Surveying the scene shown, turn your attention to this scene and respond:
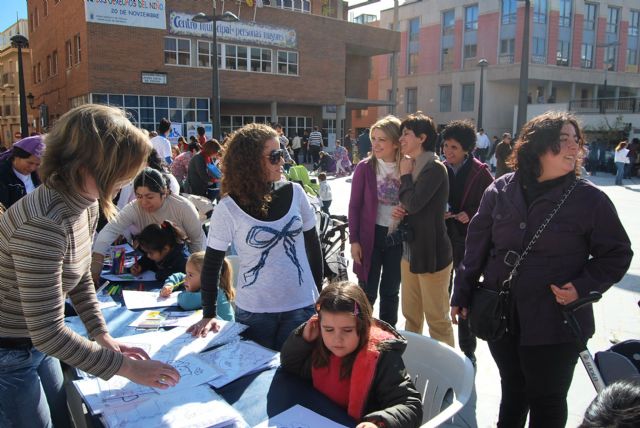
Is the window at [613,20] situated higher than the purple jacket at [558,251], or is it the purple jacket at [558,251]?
the window at [613,20]

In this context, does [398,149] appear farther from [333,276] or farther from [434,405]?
[434,405]

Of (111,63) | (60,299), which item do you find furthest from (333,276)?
(111,63)

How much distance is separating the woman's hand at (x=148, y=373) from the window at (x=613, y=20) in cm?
5022

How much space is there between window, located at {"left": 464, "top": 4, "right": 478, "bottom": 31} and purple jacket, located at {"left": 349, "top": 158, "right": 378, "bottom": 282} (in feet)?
137

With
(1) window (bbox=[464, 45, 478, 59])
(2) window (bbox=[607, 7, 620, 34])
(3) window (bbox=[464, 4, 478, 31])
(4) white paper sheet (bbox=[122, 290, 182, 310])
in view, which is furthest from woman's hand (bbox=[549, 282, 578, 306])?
(2) window (bbox=[607, 7, 620, 34])

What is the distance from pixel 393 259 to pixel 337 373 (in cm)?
204

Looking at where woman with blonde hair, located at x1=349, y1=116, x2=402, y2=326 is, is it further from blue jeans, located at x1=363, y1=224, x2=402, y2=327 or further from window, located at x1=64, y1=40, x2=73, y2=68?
window, located at x1=64, y1=40, x2=73, y2=68

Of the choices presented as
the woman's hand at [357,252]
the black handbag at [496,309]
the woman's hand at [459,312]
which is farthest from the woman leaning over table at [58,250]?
the woman's hand at [357,252]

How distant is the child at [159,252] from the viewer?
11.8ft

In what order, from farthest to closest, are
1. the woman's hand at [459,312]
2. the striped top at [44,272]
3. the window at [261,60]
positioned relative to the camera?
the window at [261,60]
the woman's hand at [459,312]
the striped top at [44,272]

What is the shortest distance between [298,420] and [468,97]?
42.2 meters

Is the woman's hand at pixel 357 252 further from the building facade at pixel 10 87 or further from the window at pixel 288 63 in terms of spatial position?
the building facade at pixel 10 87

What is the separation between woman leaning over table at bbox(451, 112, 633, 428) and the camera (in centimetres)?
219

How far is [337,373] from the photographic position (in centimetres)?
195
